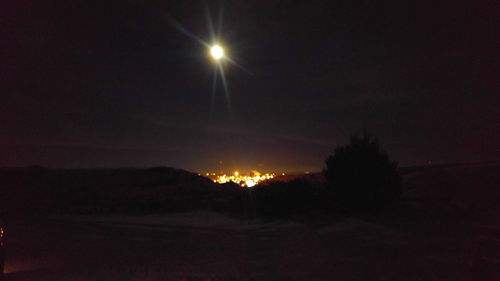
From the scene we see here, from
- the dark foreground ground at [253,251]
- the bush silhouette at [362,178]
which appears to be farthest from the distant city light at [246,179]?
→ the dark foreground ground at [253,251]

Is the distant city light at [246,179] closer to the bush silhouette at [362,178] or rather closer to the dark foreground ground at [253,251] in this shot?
the bush silhouette at [362,178]

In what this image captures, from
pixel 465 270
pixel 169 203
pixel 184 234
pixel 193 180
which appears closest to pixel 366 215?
pixel 184 234

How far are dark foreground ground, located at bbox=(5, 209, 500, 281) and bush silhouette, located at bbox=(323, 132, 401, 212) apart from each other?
2397 mm

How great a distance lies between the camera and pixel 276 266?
9008 millimetres

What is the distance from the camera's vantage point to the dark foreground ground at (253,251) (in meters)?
8.11

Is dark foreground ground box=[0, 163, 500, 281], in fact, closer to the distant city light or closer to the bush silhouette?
the bush silhouette

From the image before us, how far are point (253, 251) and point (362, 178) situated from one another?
8956 mm

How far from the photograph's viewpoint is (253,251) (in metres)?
11.0

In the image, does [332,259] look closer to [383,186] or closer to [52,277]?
[52,277]

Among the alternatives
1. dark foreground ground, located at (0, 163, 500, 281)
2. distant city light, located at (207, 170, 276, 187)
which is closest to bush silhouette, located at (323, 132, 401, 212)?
dark foreground ground, located at (0, 163, 500, 281)

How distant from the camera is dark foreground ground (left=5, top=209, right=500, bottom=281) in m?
8.11

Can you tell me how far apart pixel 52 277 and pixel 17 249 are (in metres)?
4.35

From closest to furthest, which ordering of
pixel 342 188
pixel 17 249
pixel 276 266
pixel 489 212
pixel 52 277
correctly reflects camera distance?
pixel 52 277
pixel 276 266
pixel 17 249
pixel 489 212
pixel 342 188

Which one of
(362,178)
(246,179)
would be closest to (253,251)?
(362,178)
